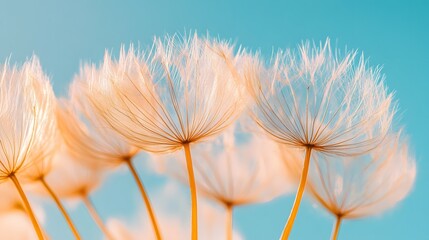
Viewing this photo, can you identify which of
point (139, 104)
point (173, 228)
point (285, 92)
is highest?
point (285, 92)

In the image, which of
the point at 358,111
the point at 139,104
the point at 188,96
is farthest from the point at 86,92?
the point at 358,111

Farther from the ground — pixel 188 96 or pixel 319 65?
pixel 319 65

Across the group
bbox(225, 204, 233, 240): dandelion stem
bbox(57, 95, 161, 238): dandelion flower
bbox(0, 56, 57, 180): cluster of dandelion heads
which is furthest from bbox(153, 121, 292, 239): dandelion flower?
bbox(0, 56, 57, 180): cluster of dandelion heads

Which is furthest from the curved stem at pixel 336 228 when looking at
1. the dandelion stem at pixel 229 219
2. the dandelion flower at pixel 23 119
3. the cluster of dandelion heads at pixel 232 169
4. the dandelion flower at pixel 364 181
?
the dandelion flower at pixel 23 119

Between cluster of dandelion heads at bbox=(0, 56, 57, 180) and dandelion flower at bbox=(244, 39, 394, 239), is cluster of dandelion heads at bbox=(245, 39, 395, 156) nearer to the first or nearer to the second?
dandelion flower at bbox=(244, 39, 394, 239)

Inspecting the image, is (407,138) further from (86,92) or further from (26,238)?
(26,238)
